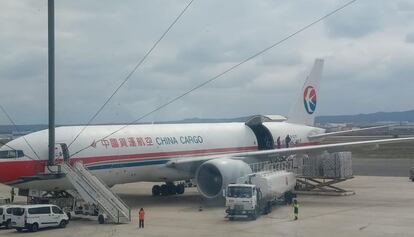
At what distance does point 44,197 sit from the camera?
3098 cm

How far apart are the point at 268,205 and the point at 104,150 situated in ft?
29.9

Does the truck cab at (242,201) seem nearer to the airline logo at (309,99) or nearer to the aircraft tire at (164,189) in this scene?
the aircraft tire at (164,189)

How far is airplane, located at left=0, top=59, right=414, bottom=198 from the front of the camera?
97.8 ft

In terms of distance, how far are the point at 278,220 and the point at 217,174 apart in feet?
24.4

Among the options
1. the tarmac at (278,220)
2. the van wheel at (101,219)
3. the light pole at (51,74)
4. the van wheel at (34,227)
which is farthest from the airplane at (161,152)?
the van wheel at (34,227)

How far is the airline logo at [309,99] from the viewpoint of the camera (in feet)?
169

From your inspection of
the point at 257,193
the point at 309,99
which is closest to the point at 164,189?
the point at 257,193

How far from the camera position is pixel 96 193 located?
29.2 m

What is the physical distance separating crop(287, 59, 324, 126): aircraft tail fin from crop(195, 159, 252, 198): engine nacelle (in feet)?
56.3

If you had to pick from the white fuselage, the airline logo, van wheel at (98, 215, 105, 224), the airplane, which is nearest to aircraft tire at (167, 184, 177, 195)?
the airplane

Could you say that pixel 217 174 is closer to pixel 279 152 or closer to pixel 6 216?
pixel 279 152

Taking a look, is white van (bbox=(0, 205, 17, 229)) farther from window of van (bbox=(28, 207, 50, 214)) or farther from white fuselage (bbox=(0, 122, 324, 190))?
white fuselage (bbox=(0, 122, 324, 190))

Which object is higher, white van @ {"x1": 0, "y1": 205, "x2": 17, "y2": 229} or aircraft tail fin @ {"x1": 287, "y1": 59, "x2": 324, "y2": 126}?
aircraft tail fin @ {"x1": 287, "y1": 59, "x2": 324, "y2": 126}

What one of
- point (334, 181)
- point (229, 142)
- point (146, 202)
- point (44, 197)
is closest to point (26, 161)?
point (44, 197)
